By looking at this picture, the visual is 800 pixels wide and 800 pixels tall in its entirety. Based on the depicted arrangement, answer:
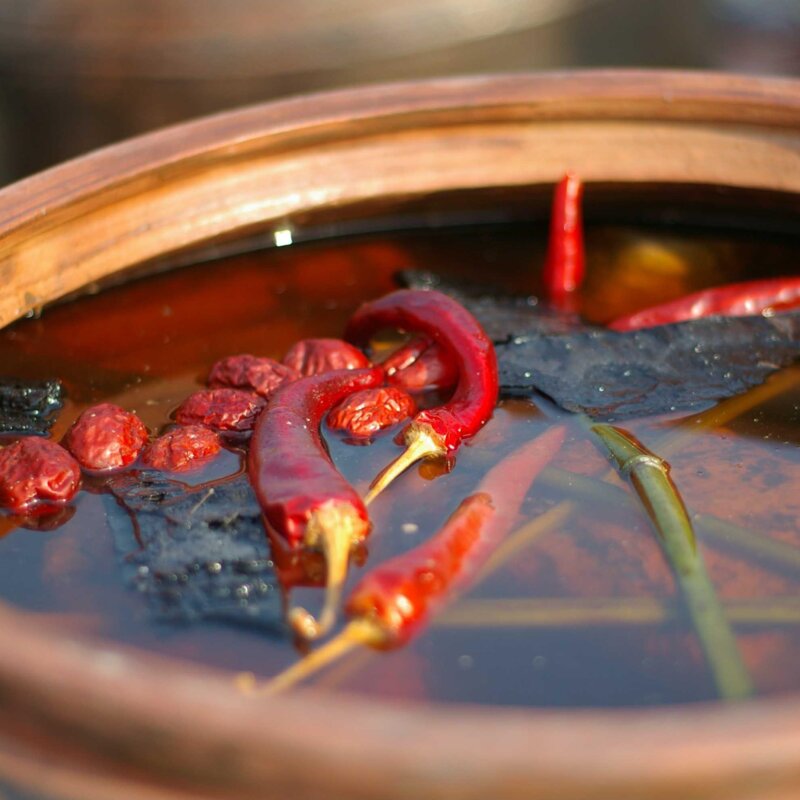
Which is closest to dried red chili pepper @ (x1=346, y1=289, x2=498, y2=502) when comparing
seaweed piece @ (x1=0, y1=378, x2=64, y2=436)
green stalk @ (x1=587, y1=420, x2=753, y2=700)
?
green stalk @ (x1=587, y1=420, x2=753, y2=700)

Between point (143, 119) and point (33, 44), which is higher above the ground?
point (33, 44)

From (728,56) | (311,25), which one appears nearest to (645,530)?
(311,25)

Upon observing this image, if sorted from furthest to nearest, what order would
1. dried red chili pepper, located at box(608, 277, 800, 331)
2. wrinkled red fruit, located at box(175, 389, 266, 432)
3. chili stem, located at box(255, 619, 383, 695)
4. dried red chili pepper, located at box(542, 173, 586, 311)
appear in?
1. dried red chili pepper, located at box(542, 173, 586, 311)
2. dried red chili pepper, located at box(608, 277, 800, 331)
3. wrinkled red fruit, located at box(175, 389, 266, 432)
4. chili stem, located at box(255, 619, 383, 695)

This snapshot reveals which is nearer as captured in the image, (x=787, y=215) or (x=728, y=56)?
(x=787, y=215)

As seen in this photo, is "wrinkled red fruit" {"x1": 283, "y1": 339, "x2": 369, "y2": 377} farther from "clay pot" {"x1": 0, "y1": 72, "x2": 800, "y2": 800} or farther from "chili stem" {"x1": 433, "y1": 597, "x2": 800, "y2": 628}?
"chili stem" {"x1": 433, "y1": 597, "x2": 800, "y2": 628}

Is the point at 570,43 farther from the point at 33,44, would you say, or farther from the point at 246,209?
the point at 246,209

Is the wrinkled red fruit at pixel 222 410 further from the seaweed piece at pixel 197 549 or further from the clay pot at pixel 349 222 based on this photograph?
the clay pot at pixel 349 222

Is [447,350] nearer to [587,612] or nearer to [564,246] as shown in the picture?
[564,246]
